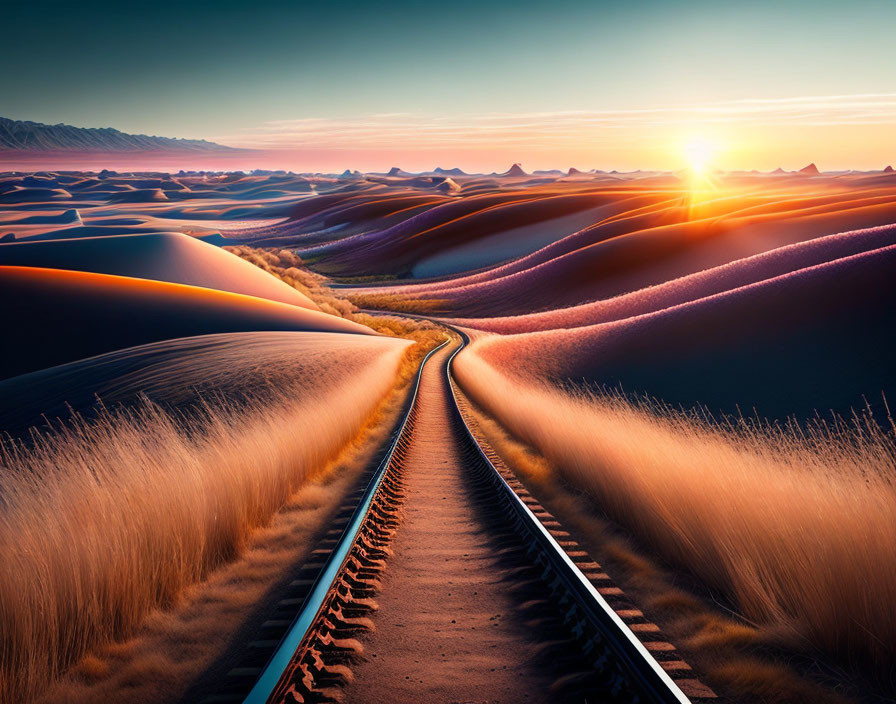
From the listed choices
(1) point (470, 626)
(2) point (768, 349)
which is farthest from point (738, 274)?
(1) point (470, 626)

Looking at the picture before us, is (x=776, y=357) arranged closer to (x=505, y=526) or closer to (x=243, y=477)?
(x=505, y=526)

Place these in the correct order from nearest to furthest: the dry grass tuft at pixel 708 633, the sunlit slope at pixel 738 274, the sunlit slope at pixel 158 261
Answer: the dry grass tuft at pixel 708 633 → the sunlit slope at pixel 738 274 → the sunlit slope at pixel 158 261

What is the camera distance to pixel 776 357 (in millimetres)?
19484

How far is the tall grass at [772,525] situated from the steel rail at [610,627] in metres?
1.45

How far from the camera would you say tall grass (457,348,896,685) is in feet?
14.5

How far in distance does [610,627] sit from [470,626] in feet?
4.32

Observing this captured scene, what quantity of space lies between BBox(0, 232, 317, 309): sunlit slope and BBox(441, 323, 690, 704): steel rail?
38197 mm

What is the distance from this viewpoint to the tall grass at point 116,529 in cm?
440

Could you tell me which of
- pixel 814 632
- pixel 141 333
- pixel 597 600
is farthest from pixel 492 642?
pixel 141 333

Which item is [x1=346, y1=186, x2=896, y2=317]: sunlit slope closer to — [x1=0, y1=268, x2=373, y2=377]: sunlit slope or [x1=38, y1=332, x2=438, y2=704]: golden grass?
[x1=0, y1=268, x2=373, y2=377]: sunlit slope

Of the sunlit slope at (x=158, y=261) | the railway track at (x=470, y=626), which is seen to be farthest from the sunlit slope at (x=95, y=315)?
the railway track at (x=470, y=626)

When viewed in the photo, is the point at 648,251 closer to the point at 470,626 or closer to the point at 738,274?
the point at 738,274

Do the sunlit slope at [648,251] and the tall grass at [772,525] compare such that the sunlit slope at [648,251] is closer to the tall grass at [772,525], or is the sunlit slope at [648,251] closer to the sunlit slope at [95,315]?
the sunlit slope at [95,315]

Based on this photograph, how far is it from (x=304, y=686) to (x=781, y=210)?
75.1 m
